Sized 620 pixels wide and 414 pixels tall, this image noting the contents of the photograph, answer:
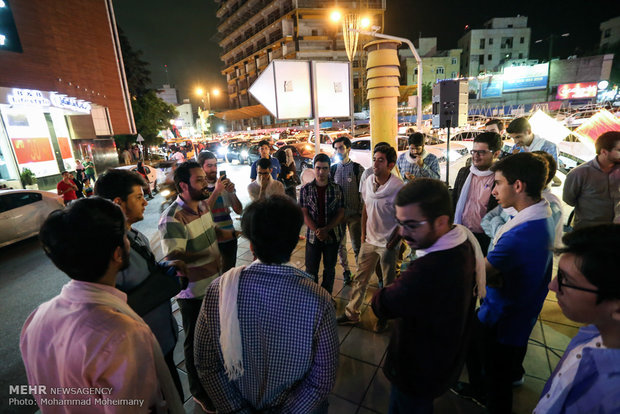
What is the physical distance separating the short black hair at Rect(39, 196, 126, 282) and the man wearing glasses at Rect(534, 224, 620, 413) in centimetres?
179

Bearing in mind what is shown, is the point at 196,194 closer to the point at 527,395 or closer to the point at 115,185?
Result: the point at 115,185

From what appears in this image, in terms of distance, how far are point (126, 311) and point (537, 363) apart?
357 centimetres

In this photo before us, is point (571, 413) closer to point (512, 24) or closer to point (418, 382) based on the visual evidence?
point (418, 382)

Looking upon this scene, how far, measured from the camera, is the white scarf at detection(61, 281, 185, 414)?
121 centimetres

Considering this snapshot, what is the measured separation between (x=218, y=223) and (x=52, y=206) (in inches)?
281

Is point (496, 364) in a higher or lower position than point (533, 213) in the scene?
lower

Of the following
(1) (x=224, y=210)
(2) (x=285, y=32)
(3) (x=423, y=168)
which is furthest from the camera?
(2) (x=285, y=32)

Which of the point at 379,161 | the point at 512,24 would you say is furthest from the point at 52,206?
the point at 512,24

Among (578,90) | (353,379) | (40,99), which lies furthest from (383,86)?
(578,90)

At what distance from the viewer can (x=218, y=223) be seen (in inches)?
150

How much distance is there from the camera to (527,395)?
2.52 m

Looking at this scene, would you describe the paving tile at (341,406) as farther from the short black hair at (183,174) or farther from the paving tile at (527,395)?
the short black hair at (183,174)

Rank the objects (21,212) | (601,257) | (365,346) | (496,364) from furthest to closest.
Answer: (21,212) < (365,346) < (496,364) < (601,257)

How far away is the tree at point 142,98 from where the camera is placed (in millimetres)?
26688
